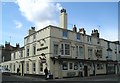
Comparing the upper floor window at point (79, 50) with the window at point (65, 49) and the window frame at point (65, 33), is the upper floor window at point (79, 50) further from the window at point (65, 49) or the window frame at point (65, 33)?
the window frame at point (65, 33)

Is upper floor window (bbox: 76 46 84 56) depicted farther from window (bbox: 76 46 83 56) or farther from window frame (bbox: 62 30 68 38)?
window frame (bbox: 62 30 68 38)

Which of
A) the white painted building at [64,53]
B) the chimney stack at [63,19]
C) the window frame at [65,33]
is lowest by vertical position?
the white painted building at [64,53]

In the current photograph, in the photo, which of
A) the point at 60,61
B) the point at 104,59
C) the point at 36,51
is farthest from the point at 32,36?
the point at 104,59

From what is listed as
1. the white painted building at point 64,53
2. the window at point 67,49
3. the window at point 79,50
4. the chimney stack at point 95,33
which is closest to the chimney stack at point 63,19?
the white painted building at point 64,53

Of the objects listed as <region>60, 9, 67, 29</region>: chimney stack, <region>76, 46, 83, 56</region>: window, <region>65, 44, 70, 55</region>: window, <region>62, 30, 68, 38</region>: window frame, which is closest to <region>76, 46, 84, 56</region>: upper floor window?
<region>76, 46, 83, 56</region>: window

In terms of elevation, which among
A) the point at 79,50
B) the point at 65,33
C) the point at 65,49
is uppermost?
the point at 65,33

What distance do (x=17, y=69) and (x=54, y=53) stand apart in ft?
52.2

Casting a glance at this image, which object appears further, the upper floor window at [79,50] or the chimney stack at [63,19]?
the upper floor window at [79,50]

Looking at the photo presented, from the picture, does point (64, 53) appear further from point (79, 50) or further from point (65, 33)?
point (79, 50)

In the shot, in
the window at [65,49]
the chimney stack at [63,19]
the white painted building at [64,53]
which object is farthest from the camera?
the chimney stack at [63,19]

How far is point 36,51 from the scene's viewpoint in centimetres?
3897

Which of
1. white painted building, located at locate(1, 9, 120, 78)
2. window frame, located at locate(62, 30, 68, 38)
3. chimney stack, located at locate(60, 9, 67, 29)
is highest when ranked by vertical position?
chimney stack, located at locate(60, 9, 67, 29)

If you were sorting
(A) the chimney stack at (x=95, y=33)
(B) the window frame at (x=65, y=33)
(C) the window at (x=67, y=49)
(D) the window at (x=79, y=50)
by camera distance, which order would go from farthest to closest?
(A) the chimney stack at (x=95, y=33) < (D) the window at (x=79, y=50) < (B) the window frame at (x=65, y=33) < (C) the window at (x=67, y=49)

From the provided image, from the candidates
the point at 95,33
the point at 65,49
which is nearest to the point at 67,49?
the point at 65,49
